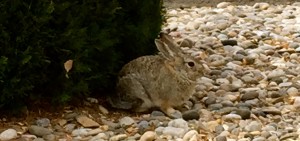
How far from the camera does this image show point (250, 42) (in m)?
7.56

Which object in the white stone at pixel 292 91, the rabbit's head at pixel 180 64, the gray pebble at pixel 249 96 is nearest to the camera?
the rabbit's head at pixel 180 64

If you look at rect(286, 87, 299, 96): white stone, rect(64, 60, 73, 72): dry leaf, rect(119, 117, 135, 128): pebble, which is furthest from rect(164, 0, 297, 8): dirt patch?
rect(64, 60, 73, 72): dry leaf

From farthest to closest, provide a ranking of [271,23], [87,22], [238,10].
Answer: [238,10]
[271,23]
[87,22]

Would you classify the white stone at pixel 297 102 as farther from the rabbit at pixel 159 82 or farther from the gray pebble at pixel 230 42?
the gray pebble at pixel 230 42

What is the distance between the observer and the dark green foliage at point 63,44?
470 cm

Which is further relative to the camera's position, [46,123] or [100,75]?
[100,75]

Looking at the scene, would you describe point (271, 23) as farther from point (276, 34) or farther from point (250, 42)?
point (250, 42)

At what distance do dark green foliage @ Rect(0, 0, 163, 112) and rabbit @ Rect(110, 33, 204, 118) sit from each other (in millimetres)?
208

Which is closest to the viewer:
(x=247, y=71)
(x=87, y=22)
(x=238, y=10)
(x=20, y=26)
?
(x=20, y=26)

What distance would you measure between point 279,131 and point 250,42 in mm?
2678

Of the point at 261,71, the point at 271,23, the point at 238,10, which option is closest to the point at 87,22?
the point at 261,71

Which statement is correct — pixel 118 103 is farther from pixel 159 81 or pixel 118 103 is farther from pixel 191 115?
pixel 191 115

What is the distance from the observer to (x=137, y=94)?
5.23 metres

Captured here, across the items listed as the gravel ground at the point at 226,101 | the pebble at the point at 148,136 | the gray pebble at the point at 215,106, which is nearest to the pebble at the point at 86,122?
the gravel ground at the point at 226,101
